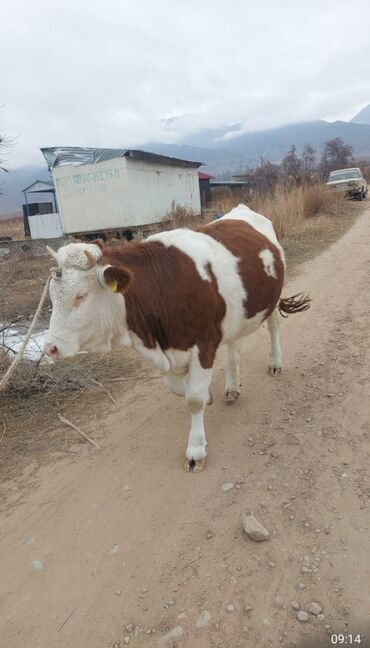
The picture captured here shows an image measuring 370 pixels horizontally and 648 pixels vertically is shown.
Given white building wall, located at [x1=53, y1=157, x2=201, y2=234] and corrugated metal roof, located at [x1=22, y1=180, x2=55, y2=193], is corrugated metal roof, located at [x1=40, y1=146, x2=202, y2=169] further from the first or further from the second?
corrugated metal roof, located at [x1=22, y1=180, x2=55, y2=193]

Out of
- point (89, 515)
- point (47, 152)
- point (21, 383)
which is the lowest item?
point (89, 515)

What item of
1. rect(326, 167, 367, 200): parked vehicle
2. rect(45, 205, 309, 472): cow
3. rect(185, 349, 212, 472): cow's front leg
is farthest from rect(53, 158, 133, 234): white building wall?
rect(185, 349, 212, 472): cow's front leg

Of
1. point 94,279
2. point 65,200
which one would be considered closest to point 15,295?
point 94,279

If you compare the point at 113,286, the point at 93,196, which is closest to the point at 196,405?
the point at 113,286

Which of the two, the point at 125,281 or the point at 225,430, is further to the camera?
the point at 225,430

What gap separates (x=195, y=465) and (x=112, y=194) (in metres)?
15.8

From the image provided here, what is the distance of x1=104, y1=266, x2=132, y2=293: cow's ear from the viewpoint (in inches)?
97.1

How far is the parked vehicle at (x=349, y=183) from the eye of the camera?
64.9 ft

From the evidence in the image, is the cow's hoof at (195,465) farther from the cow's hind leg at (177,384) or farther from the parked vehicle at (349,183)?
the parked vehicle at (349,183)

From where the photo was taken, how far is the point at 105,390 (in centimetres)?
429

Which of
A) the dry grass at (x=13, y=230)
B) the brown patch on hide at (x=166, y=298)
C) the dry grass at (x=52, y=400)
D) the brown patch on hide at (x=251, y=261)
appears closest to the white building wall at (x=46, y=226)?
the dry grass at (x=13, y=230)

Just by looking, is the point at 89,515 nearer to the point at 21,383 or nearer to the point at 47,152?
the point at 21,383

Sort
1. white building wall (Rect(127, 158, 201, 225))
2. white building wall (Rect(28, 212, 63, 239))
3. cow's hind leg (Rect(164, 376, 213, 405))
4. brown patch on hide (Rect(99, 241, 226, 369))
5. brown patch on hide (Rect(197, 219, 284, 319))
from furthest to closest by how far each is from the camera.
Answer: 1. white building wall (Rect(28, 212, 63, 239))
2. white building wall (Rect(127, 158, 201, 225))
3. brown patch on hide (Rect(197, 219, 284, 319))
4. cow's hind leg (Rect(164, 376, 213, 405))
5. brown patch on hide (Rect(99, 241, 226, 369))

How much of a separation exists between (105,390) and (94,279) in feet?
6.36
